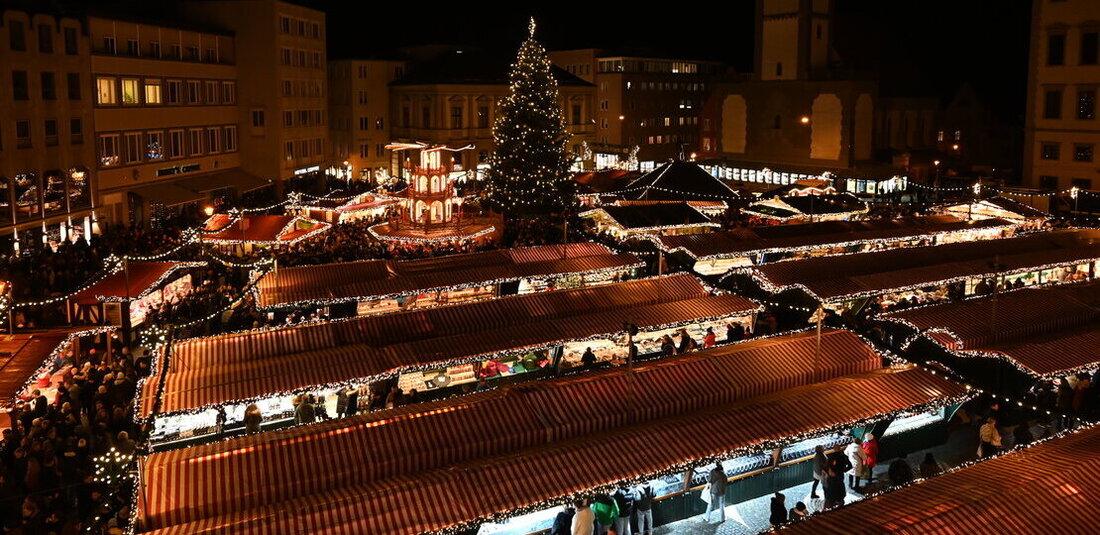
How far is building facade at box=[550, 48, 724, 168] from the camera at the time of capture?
7875 cm

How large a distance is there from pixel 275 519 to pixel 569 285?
15.9 meters

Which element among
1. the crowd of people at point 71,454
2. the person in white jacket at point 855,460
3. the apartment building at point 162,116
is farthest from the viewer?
the apartment building at point 162,116

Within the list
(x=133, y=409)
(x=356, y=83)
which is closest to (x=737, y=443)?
(x=133, y=409)

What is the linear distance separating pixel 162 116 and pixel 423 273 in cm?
2609

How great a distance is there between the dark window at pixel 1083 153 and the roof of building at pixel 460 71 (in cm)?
→ 3427

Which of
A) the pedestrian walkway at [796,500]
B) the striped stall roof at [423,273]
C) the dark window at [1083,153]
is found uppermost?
the dark window at [1083,153]

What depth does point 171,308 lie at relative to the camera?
23.1 m

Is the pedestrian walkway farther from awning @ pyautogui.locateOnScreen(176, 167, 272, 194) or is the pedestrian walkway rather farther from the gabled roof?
awning @ pyautogui.locateOnScreen(176, 167, 272, 194)

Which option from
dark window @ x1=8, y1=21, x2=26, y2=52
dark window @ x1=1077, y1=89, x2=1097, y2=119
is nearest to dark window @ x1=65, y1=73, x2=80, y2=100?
dark window @ x1=8, y1=21, x2=26, y2=52

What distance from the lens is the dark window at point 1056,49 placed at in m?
44.3

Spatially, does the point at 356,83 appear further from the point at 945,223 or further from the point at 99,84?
the point at 945,223

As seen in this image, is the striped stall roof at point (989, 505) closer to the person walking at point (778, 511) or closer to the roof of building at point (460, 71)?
the person walking at point (778, 511)

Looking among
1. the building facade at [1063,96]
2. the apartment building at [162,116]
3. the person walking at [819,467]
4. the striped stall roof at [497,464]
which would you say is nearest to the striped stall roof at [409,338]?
the striped stall roof at [497,464]

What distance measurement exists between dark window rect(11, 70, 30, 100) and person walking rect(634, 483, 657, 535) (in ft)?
100
